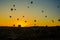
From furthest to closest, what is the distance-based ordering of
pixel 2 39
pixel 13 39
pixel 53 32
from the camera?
pixel 53 32, pixel 2 39, pixel 13 39

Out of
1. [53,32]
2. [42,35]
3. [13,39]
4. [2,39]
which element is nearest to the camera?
[13,39]

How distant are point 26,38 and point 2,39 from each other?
614 cm

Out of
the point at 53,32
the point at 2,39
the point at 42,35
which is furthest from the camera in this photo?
the point at 53,32

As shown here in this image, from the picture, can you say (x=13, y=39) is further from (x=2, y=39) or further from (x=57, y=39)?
(x=57, y=39)

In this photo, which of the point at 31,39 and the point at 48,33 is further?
the point at 48,33

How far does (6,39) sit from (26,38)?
524 centimetres

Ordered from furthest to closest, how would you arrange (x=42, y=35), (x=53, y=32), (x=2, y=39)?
1. (x=53, y=32)
2. (x=42, y=35)
3. (x=2, y=39)

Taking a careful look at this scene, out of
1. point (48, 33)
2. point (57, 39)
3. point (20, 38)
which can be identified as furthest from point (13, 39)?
point (48, 33)

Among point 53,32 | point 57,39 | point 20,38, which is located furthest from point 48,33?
point 20,38

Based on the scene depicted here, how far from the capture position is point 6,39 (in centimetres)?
4547

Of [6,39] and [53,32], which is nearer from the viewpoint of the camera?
[6,39]

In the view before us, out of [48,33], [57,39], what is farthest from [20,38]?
[48,33]

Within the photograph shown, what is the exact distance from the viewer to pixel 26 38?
47188 mm

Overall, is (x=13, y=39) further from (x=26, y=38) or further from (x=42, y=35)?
(x=42, y=35)
